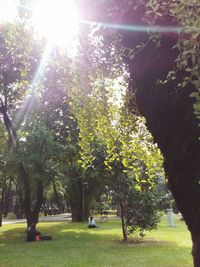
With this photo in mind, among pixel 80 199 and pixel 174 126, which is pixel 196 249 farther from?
pixel 80 199

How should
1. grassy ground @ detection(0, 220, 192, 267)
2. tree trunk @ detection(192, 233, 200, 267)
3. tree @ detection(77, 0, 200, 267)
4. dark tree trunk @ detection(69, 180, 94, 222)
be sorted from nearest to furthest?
1. tree @ detection(77, 0, 200, 267)
2. tree trunk @ detection(192, 233, 200, 267)
3. grassy ground @ detection(0, 220, 192, 267)
4. dark tree trunk @ detection(69, 180, 94, 222)

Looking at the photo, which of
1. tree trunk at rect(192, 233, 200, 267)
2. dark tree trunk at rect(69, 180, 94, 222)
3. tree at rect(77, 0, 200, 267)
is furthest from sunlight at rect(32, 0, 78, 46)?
dark tree trunk at rect(69, 180, 94, 222)

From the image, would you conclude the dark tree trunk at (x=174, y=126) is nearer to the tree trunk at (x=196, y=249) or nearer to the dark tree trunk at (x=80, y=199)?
the tree trunk at (x=196, y=249)

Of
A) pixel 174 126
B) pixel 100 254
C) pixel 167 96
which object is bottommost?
pixel 100 254

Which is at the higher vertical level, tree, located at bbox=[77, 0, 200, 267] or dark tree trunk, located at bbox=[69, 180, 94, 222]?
dark tree trunk, located at bbox=[69, 180, 94, 222]

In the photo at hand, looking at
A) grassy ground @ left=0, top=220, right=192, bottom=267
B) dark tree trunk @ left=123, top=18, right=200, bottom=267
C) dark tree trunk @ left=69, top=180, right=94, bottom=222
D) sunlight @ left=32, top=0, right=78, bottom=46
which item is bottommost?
grassy ground @ left=0, top=220, right=192, bottom=267

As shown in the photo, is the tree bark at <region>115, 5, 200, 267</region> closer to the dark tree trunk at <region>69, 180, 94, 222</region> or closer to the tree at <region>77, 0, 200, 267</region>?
the tree at <region>77, 0, 200, 267</region>

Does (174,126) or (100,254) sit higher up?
(174,126)

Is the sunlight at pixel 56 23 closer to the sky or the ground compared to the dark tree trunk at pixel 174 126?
closer to the sky

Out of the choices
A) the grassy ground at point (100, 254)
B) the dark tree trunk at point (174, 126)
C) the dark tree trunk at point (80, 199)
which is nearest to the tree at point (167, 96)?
the dark tree trunk at point (174, 126)

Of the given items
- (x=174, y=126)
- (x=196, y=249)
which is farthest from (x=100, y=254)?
(x=174, y=126)

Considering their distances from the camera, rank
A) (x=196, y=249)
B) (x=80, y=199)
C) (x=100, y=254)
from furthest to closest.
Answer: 1. (x=80, y=199)
2. (x=100, y=254)
3. (x=196, y=249)

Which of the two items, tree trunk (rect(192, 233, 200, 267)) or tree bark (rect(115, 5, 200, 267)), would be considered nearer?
tree bark (rect(115, 5, 200, 267))

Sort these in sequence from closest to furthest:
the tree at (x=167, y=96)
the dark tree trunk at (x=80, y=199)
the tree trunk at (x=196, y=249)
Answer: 1. the tree at (x=167, y=96)
2. the tree trunk at (x=196, y=249)
3. the dark tree trunk at (x=80, y=199)
